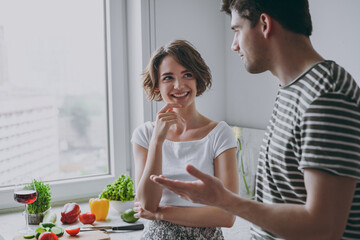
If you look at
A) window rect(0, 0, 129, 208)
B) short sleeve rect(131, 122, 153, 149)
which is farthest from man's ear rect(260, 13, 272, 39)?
window rect(0, 0, 129, 208)

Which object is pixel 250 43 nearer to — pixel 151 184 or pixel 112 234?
pixel 151 184

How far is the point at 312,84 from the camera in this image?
0.80m

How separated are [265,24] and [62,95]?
5.03ft

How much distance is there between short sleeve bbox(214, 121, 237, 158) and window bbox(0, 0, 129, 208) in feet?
3.15

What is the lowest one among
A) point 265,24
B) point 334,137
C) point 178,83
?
point 334,137

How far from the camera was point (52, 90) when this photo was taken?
85.0 inches

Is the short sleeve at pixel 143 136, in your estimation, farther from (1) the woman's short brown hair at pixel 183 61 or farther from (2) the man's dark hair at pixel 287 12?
(2) the man's dark hair at pixel 287 12

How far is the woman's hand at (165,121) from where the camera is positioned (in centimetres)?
140

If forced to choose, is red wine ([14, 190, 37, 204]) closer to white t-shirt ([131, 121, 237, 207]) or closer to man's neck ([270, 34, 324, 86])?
white t-shirt ([131, 121, 237, 207])

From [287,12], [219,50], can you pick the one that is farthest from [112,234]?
[219,50]

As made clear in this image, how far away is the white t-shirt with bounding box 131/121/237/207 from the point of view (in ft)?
4.57

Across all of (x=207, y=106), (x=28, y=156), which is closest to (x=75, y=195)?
(x=28, y=156)

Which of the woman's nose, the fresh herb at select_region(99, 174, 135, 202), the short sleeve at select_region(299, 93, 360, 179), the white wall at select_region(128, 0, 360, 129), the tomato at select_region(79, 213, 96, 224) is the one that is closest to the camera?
the short sleeve at select_region(299, 93, 360, 179)

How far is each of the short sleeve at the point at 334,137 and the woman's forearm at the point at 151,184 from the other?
681 mm
